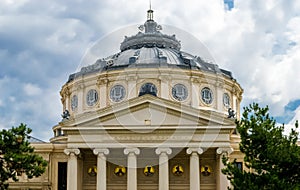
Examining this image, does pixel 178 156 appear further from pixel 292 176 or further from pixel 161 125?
pixel 292 176

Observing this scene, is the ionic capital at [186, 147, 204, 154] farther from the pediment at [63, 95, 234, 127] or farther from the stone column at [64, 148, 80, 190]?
the stone column at [64, 148, 80, 190]

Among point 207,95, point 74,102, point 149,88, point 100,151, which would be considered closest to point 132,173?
point 100,151

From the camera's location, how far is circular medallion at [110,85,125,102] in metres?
67.3

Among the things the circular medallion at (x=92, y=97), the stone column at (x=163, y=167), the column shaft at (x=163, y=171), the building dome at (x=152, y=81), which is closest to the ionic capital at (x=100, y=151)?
the stone column at (x=163, y=167)

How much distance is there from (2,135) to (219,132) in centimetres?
2101

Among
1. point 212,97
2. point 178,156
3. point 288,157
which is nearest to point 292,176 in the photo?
point 288,157

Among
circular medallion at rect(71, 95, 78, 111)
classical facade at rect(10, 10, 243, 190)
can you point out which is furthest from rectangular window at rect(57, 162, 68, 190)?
circular medallion at rect(71, 95, 78, 111)

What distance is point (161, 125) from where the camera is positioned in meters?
55.2

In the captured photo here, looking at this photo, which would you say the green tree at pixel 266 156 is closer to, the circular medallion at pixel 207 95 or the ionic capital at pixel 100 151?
the ionic capital at pixel 100 151

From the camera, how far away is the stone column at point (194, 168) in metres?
54.1

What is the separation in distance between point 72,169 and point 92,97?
15412 millimetres

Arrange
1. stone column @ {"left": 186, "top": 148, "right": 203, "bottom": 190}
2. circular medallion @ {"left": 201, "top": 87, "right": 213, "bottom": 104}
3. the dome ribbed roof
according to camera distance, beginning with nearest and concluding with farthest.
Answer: stone column @ {"left": 186, "top": 148, "right": 203, "bottom": 190}, circular medallion @ {"left": 201, "top": 87, "right": 213, "bottom": 104}, the dome ribbed roof

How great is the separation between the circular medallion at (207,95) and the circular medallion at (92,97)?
37.2 feet

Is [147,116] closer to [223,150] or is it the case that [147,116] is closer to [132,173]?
[132,173]
